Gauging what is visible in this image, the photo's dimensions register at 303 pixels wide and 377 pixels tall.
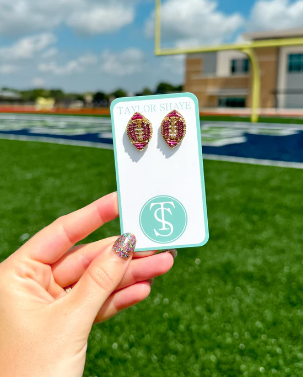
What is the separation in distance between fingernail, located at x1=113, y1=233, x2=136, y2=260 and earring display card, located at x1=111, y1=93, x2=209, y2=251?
7 centimetres

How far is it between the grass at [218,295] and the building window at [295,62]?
29.5 meters

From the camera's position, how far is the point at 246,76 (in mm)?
34438

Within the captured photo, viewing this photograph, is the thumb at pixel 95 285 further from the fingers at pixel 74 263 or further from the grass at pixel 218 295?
the grass at pixel 218 295

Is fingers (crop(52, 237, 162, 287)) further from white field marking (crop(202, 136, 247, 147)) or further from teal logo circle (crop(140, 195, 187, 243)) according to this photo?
white field marking (crop(202, 136, 247, 147))

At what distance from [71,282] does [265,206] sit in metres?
3.35

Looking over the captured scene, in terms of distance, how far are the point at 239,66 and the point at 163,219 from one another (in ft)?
120

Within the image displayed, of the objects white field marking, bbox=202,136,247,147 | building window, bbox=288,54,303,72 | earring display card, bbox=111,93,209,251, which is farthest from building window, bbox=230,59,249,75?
earring display card, bbox=111,93,209,251

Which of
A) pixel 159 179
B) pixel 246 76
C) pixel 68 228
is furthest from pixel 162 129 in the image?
pixel 246 76

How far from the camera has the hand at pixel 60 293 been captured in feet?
3.76

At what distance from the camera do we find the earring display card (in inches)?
53.7

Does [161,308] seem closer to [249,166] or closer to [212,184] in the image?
[212,184]

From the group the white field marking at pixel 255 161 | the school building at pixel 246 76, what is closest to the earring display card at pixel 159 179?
the white field marking at pixel 255 161

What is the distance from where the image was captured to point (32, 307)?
1.22 meters

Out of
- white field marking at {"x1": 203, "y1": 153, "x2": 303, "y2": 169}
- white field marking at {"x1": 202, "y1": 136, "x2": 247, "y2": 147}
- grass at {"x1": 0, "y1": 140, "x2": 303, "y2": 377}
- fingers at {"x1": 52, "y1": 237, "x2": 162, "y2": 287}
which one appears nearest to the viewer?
fingers at {"x1": 52, "y1": 237, "x2": 162, "y2": 287}
